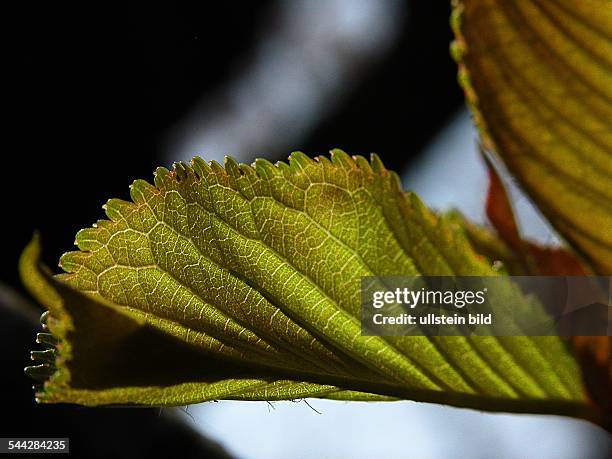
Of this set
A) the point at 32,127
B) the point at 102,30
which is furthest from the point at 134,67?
the point at 32,127

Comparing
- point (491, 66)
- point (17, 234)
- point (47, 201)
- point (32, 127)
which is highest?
point (32, 127)

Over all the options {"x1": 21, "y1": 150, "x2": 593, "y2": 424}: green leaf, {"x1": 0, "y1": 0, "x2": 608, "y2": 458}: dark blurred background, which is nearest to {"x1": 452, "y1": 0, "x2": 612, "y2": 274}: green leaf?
{"x1": 21, "y1": 150, "x2": 593, "y2": 424}: green leaf

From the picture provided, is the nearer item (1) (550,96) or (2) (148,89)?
(1) (550,96)

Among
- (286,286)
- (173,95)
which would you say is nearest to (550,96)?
(286,286)

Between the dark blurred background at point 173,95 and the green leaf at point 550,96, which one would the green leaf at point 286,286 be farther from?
the dark blurred background at point 173,95

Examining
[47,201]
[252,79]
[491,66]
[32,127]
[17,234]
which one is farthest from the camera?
[252,79]

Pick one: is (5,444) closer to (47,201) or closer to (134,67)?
(47,201)

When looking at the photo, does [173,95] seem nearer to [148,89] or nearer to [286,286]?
[148,89]
